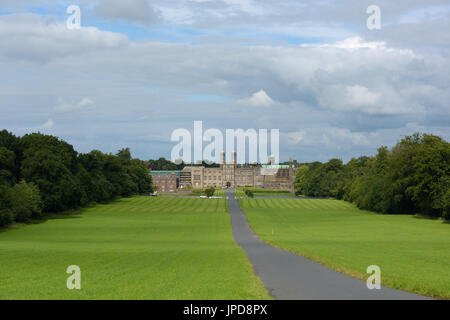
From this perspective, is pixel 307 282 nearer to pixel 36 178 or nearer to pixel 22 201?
pixel 22 201

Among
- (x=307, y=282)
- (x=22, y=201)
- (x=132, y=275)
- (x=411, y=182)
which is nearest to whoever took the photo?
(x=307, y=282)

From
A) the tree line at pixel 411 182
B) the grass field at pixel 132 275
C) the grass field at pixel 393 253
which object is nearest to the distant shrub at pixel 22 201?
the grass field at pixel 393 253

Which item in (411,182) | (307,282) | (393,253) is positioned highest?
(411,182)

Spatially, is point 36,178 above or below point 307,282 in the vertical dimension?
above

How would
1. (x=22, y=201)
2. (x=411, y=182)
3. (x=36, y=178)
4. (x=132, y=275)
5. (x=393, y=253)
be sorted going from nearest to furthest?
1. (x=132, y=275)
2. (x=393, y=253)
3. (x=22, y=201)
4. (x=36, y=178)
5. (x=411, y=182)

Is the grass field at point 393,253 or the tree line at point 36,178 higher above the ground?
the tree line at point 36,178

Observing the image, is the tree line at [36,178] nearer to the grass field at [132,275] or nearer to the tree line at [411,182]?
the grass field at [132,275]

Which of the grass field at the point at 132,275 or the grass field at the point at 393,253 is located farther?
the grass field at the point at 393,253

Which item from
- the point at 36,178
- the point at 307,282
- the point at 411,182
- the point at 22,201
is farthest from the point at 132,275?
the point at 411,182

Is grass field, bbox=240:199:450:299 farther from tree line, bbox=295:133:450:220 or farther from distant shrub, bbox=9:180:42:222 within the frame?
distant shrub, bbox=9:180:42:222

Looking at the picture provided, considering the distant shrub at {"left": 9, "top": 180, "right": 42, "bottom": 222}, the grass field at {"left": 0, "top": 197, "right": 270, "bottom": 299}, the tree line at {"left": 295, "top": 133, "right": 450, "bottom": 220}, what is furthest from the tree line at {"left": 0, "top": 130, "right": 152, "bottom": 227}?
the tree line at {"left": 295, "top": 133, "right": 450, "bottom": 220}

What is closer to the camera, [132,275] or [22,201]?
[132,275]
